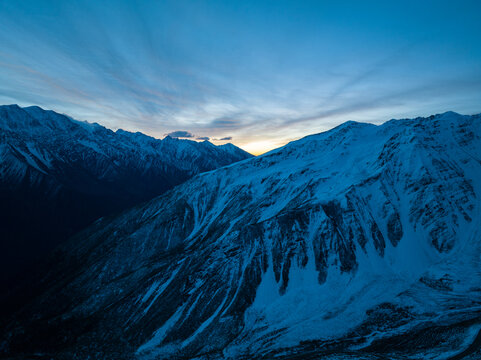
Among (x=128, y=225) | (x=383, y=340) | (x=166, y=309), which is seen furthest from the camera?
(x=128, y=225)

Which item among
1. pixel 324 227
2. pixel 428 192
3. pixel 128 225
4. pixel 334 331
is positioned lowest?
pixel 334 331

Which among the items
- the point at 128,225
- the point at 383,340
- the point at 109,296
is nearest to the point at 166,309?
the point at 109,296

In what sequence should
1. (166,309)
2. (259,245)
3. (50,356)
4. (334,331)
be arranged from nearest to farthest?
(334,331) < (50,356) < (166,309) < (259,245)

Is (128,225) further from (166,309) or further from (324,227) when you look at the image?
(324,227)

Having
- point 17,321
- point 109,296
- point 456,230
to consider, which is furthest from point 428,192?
point 17,321

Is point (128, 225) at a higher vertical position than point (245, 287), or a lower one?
higher

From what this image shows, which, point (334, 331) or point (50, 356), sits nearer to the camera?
point (334, 331)

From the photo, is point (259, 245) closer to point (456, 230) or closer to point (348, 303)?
point (348, 303)
